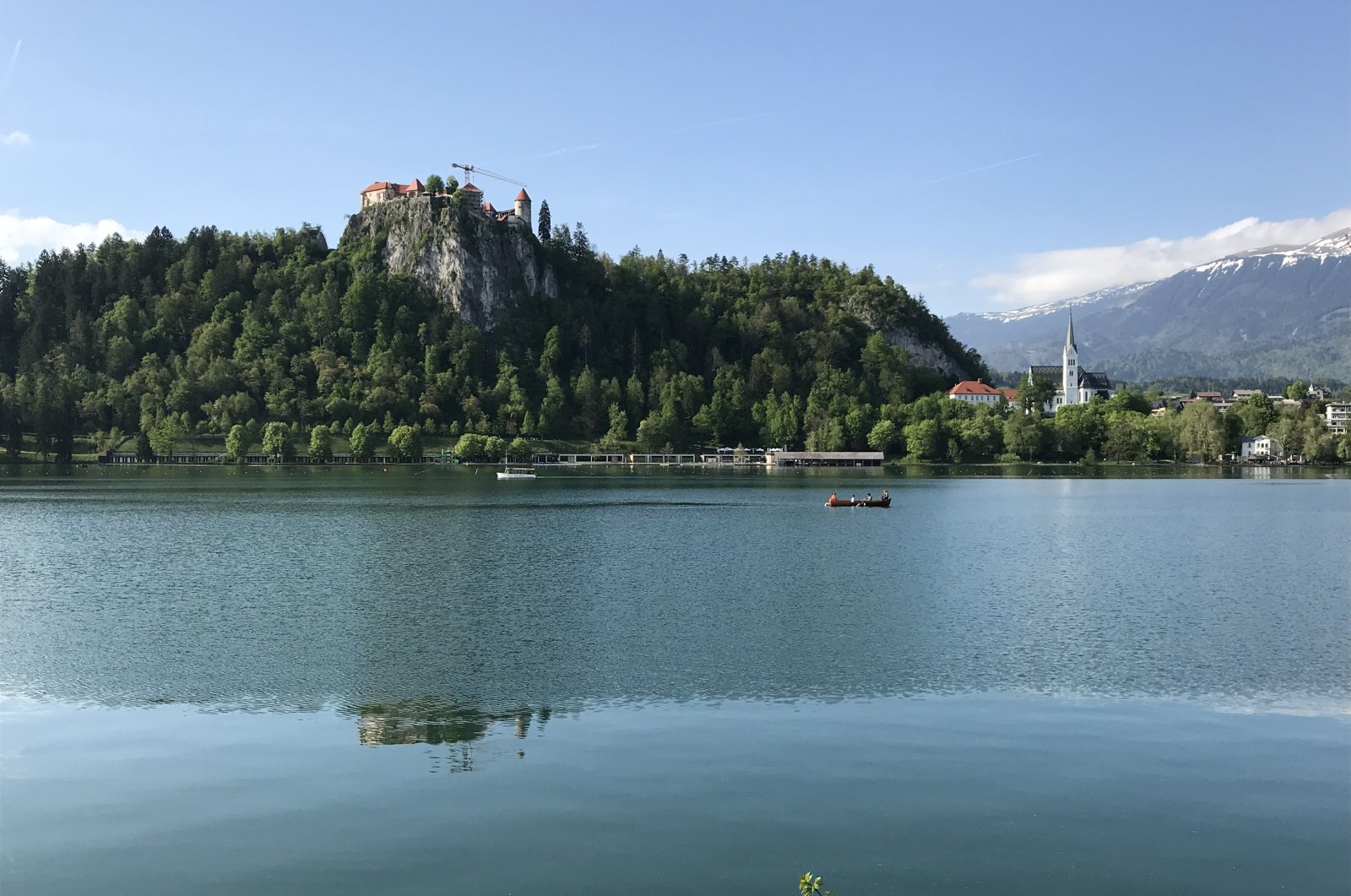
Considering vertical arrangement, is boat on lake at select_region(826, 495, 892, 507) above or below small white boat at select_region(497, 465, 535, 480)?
below

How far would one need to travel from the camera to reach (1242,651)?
35.7m

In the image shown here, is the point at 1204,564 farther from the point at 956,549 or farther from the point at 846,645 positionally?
the point at 846,645

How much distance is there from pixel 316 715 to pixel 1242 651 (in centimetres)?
2710

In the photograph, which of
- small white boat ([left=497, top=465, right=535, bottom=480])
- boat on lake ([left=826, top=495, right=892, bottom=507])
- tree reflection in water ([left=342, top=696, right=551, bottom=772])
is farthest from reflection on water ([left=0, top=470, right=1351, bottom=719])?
small white boat ([left=497, top=465, right=535, bottom=480])

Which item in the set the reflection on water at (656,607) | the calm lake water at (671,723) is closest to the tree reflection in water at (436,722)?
the calm lake water at (671,723)

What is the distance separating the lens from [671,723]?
88.3 ft

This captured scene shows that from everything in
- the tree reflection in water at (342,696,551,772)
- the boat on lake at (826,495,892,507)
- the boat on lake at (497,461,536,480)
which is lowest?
the tree reflection in water at (342,696,551,772)

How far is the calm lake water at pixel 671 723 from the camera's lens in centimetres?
1902

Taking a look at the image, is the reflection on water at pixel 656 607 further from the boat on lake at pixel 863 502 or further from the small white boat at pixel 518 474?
the small white boat at pixel 518 474

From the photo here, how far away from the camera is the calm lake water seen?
19.0m

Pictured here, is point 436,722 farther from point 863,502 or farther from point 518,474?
point 518,474

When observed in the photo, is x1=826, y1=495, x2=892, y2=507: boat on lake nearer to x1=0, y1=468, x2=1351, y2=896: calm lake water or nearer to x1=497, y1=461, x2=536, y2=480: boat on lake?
x1=0, y1=468, x2=1351, y2=896: calm lake water

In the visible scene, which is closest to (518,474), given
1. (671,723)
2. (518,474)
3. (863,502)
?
(518,474)

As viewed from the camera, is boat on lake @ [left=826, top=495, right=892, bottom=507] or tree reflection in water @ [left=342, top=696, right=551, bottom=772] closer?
tree reflection in water @ [left=342, top=696, right=551, bottom=772]
